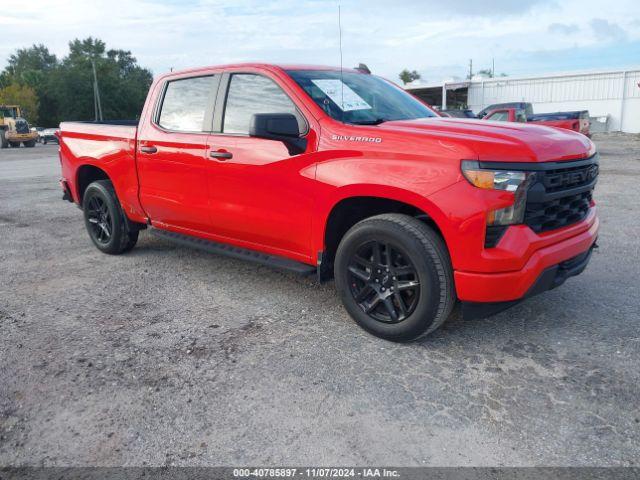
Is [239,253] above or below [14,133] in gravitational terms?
above

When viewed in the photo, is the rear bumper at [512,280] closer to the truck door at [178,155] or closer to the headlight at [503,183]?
the headlight at [503,183]

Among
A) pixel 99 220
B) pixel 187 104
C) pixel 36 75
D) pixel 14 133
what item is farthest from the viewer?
→ pixel 36 75

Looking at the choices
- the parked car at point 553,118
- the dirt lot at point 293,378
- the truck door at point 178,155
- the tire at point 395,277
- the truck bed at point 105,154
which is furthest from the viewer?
the parked car at point 553,118

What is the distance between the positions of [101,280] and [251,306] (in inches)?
63.1

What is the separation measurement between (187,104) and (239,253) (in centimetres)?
141

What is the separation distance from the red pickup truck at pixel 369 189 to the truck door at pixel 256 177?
0.01 metres

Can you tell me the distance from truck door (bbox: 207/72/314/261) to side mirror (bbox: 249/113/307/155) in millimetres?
88

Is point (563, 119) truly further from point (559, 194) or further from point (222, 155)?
point (222, 155)

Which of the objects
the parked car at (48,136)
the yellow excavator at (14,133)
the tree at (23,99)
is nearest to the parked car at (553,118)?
the yellow excavator at (14,133)

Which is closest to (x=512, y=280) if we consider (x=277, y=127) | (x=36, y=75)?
(x=277, y=127)

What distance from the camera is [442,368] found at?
318 centimetres

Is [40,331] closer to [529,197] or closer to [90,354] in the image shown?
[90,354]

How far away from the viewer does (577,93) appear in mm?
38312

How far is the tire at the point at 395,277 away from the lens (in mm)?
Answer: 3193
